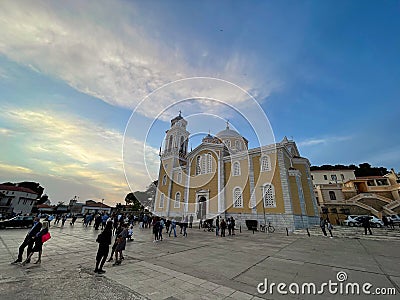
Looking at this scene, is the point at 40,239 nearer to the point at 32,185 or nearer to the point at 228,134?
the point at 228,134

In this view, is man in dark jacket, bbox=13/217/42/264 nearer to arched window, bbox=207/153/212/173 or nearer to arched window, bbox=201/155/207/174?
arched window, bbox=207/153/212/173

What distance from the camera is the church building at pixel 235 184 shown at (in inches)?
843

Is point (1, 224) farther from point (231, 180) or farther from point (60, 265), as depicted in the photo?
point (231, 180)

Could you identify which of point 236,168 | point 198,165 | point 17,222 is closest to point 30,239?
point 17,222

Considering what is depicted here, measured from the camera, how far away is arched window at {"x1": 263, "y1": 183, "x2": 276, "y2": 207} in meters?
21.7

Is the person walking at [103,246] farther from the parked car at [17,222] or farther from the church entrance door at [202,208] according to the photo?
the church entrance door at [202,208]

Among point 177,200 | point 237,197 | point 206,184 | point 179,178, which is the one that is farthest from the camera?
point 179,178

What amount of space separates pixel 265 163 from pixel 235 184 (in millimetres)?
4915

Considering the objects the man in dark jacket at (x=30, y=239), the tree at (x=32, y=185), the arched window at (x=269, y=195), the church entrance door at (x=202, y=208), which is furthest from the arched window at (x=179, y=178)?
the tree at (x=32, y=185)

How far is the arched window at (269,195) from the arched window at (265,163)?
2016mm

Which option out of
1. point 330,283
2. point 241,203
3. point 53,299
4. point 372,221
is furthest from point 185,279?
point 372,221

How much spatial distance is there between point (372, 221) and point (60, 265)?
106ft

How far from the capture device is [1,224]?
16.7 m

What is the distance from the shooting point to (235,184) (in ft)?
82.5
